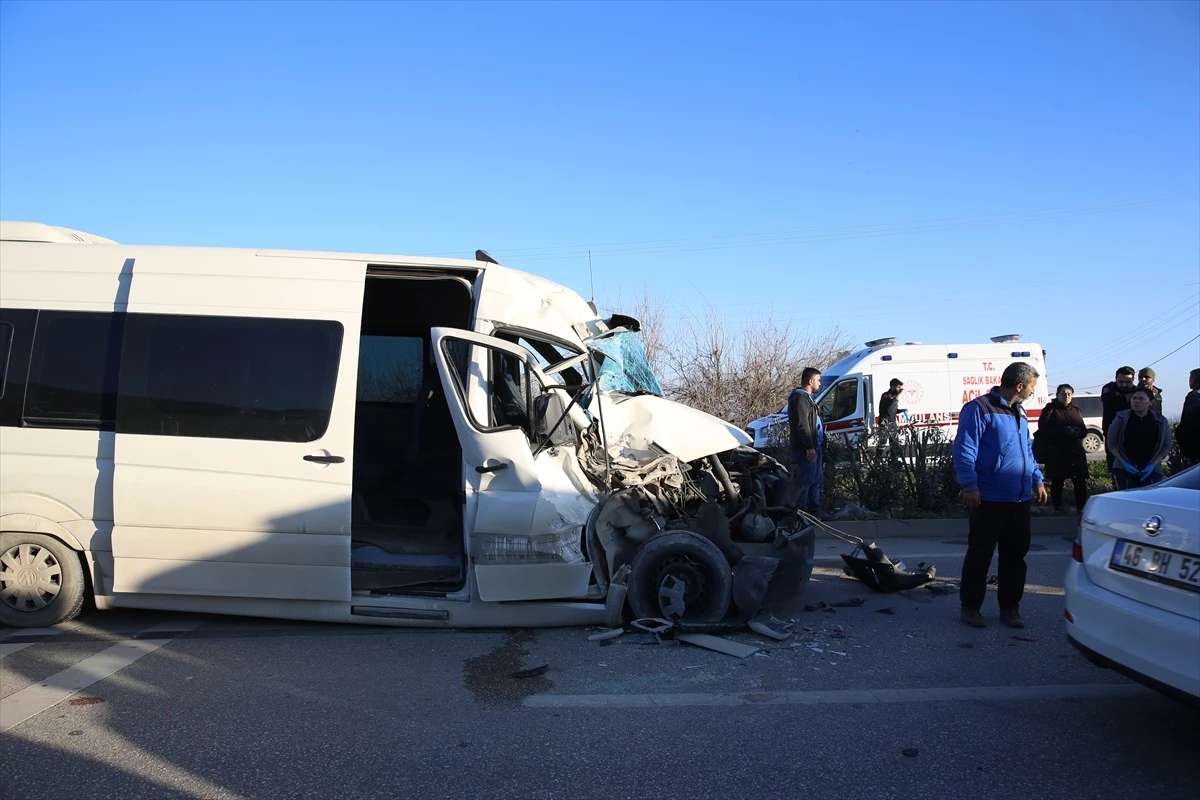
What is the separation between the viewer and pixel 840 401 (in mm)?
16969

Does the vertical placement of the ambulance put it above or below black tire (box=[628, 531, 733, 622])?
above

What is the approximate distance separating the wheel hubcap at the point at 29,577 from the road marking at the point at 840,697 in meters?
3.48

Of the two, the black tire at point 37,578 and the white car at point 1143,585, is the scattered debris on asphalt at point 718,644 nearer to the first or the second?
the white car at point 1143,585

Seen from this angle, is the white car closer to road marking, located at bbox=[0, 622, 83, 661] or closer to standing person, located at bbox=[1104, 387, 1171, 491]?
standing person, located at bbox=[1104, 387, 1171, 491]

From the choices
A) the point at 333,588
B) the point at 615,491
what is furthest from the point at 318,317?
the point at 615,491

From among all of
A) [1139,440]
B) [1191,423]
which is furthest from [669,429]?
[1191,423]

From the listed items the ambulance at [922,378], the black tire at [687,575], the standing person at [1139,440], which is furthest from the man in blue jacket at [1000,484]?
the ambulance at [922,378]

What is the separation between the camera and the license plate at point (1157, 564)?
11.2 feet

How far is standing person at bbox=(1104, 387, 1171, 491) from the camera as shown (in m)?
8.26

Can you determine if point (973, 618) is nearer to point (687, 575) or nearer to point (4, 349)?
point (687, 575)

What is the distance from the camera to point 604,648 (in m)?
5.33

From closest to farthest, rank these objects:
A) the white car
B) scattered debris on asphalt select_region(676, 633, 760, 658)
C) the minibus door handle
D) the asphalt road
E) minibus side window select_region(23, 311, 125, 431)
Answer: the white car < the asphalt road < scattered debris on asphalt select_region(676, 633, 760, 658) < the minibus door handle < minibus side window select_region(23, 311, 125, 431)

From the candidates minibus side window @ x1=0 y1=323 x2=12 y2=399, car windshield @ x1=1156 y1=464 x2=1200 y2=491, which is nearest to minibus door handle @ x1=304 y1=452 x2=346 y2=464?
minibus side window @ x1=0 y1=323 x2=12 y2=399

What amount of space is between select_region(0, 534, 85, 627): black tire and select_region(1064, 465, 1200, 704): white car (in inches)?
236
